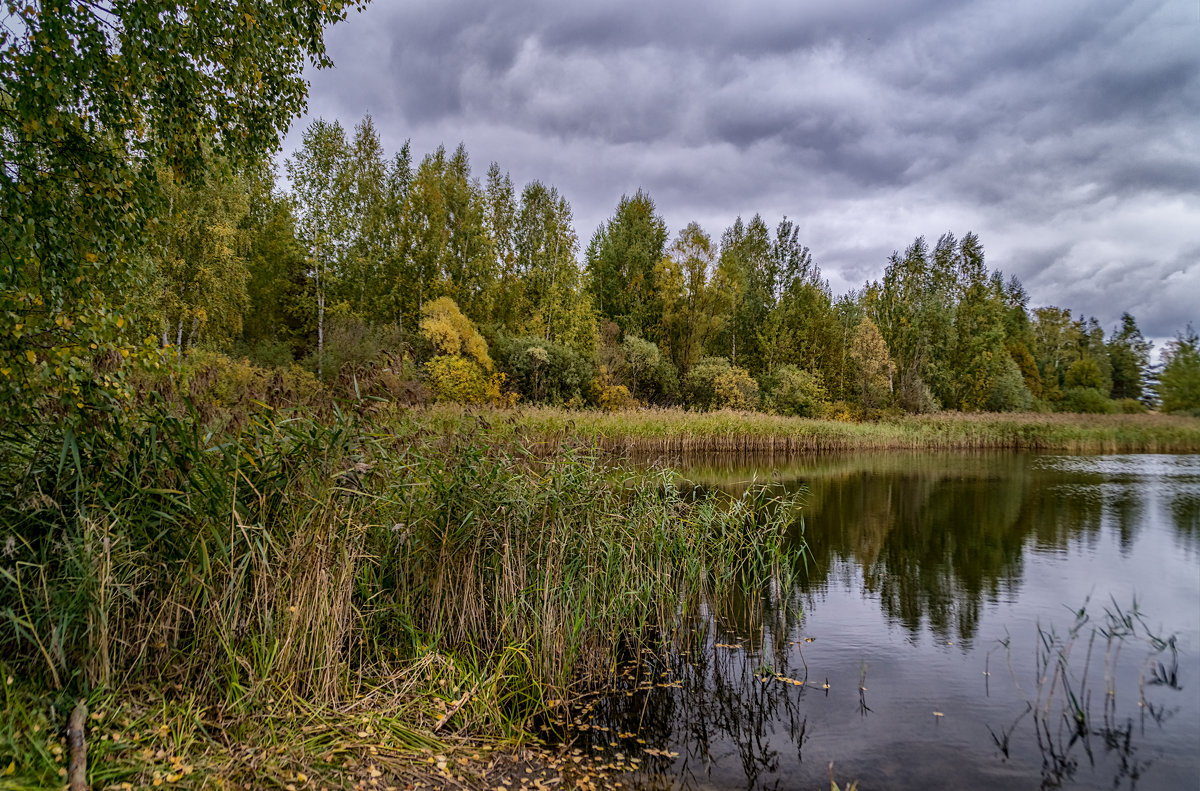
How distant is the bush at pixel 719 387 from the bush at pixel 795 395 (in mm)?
1926

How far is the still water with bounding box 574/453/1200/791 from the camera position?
14.0 feet

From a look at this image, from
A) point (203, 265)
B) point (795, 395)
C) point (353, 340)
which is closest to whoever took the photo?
point (203, 265)

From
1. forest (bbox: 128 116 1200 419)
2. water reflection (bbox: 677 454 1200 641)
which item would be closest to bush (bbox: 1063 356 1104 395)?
forest (bbox: 128 116 1200 419)

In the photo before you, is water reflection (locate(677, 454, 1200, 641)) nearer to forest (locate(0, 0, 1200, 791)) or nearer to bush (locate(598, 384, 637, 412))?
forest (locate(0, 0, 1200, 791))

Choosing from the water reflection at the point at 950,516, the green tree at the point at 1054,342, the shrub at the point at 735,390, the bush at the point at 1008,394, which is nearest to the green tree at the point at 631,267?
the shrub at the point at 735,390

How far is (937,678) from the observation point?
5.71m

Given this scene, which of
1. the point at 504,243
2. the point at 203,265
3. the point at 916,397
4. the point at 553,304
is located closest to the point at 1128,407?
the point at 916,397

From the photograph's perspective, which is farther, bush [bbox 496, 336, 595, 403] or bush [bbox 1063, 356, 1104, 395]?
bush [bbox 1063, 356, 1104, 395]

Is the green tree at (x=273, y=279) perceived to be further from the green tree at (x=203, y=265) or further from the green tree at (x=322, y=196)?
the green tree at (x=203, y=265)

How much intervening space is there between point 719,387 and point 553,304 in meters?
10.1

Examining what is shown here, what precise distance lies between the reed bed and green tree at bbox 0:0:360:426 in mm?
496

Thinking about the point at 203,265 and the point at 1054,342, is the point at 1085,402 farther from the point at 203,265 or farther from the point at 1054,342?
the point at 203,265

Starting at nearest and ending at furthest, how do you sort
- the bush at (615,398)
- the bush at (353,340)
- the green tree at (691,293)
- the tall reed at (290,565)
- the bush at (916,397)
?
the tall reed at (290,565) < the bush at (353,340) < the bush at (615,398) < the green tree at (691,293) < the bush at (916,397)

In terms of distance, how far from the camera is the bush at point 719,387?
34844 mm
